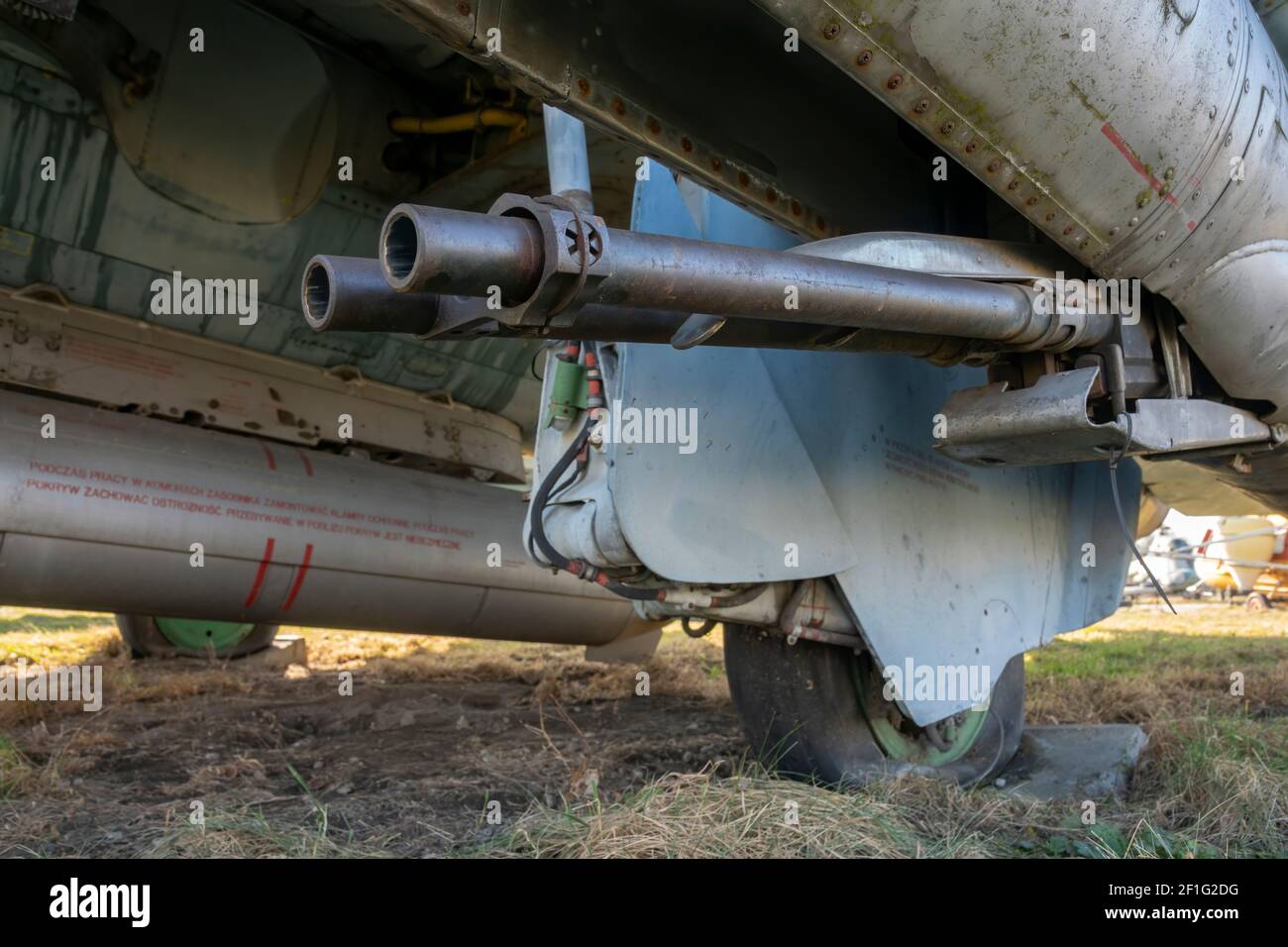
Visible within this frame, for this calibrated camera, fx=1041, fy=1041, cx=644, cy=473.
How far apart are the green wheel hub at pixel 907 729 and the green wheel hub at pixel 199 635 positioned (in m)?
3.90

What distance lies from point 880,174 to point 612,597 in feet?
8.13

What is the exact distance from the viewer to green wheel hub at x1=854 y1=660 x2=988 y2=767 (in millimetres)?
2893

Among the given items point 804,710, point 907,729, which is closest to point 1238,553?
point 907,729

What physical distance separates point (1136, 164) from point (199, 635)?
17.1 feet

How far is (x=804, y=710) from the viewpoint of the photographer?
279 centimetres

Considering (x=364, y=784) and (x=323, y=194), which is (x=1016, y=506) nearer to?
(x=364, y=784)

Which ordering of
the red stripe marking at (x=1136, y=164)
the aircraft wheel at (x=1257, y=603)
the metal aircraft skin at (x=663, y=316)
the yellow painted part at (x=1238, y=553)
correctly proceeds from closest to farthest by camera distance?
the metal aircraft skin at (x=663, y=316)
the red stripe marking at (x=1136, y=164)
the aircraft wheel at (x=1257, y=603)
the yellow painted part at (x=1238, y=553)

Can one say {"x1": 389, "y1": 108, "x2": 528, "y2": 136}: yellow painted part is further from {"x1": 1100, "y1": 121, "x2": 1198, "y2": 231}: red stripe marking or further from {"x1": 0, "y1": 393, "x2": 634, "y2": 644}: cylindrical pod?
{"x1": 1100, "y1": 121, "x2": 1198, "y2": 231}: red stripe marking

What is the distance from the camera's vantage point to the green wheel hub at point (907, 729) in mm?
2893

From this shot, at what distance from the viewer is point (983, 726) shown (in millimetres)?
3135
